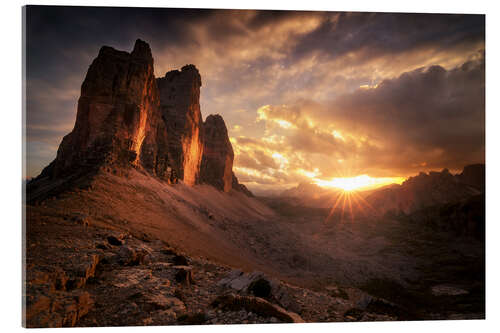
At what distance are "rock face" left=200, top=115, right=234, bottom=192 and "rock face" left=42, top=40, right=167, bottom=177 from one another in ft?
124

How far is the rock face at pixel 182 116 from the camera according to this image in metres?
38.2

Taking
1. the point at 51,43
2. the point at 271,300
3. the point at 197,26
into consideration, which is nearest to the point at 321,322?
the point at 271,300

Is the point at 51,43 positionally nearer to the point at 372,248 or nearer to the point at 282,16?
the point at 282,16

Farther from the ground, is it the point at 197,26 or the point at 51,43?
the point at 197,26

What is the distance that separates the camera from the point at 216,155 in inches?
2591

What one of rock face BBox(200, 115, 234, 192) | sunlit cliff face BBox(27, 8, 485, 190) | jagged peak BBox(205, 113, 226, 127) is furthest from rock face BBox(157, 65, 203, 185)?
sunlit cliff face BBox(27, 8, 485, 190)

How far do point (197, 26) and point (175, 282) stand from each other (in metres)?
10.0

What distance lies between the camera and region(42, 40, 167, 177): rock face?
66.1 ft

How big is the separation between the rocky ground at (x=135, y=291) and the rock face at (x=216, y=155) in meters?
52.5

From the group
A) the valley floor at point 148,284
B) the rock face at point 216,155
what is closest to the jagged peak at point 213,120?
the rock face at point 216,155

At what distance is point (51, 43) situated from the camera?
8188 millimetres

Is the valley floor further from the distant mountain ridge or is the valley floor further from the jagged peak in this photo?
the jagged peak

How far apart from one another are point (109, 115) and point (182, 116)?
19413 millimetres

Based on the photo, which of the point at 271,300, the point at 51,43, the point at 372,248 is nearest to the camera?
the point at 271,300
